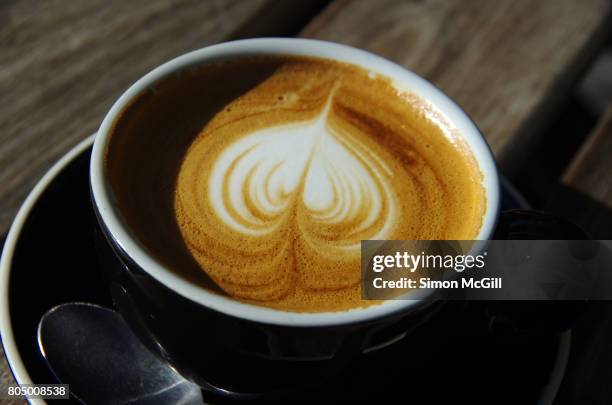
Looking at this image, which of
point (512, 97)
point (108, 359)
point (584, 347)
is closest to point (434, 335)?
point (584, 347)

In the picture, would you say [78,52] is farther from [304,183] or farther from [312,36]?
[304,183]

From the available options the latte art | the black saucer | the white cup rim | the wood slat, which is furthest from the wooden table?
the latte art

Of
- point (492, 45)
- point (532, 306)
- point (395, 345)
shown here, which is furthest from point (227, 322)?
point (492, 45)

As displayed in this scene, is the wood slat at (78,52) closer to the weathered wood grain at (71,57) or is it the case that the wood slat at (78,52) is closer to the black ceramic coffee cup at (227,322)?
the weathered wood grain at (71,57)

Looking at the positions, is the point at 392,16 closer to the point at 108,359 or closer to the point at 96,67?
the point at 96,67

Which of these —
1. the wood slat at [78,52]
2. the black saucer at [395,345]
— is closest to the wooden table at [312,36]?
the wood slat at [78,52]

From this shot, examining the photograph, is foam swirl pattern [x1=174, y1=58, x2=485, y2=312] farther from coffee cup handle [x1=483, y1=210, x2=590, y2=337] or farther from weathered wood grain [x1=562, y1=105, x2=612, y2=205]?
weathered wood grain [x1=562, y1=105, x2=612, y2=205]
